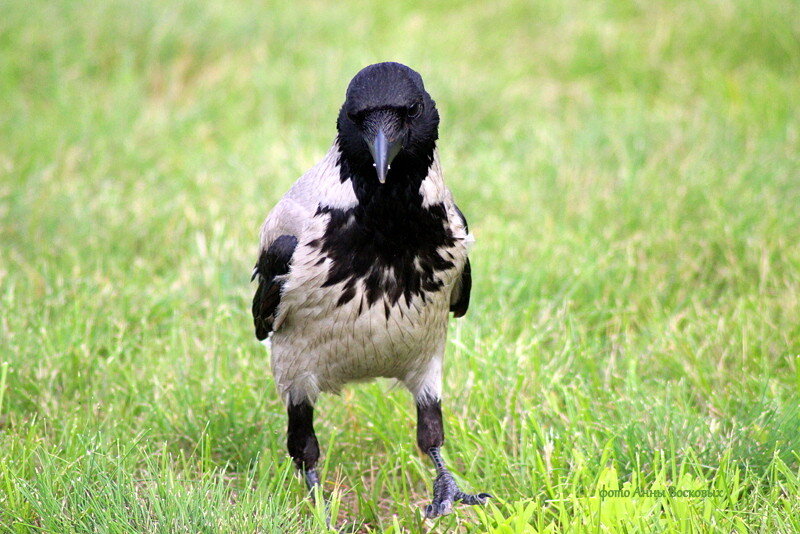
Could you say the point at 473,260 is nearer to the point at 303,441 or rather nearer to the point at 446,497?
the point at 303,441

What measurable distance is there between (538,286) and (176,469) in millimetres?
2105

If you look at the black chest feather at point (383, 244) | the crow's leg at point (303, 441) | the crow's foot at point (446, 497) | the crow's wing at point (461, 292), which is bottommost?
the crow's foot at point (446, 497)

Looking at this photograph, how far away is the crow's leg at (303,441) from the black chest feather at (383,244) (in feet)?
1.79

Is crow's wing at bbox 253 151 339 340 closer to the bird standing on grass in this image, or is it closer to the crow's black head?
the bird standing on grass

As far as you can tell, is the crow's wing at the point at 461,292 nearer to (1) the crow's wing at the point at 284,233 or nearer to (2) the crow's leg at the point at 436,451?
(2) the crow's leg at the point at 436,451

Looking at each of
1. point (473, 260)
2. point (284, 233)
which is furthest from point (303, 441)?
point (473, 260)

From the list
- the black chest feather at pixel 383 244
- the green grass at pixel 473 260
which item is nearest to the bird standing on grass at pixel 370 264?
the black chest feather at pixel 383 244

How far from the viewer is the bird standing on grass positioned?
3.02 m

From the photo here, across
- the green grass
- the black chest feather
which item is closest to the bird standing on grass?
the black chest feather

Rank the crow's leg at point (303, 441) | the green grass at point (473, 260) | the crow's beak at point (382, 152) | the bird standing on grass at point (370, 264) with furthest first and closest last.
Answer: the crow's leg at point (303, 441), the green grass at point (473, 260), the bird standing on grass at point (370, 264), the crow's beak at point (382, 152)

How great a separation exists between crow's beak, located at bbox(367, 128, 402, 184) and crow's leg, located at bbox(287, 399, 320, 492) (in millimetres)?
1063

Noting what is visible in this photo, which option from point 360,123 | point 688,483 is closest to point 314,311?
point 360,123

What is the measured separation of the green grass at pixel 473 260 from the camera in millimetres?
3121

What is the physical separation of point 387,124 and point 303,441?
1.30m
